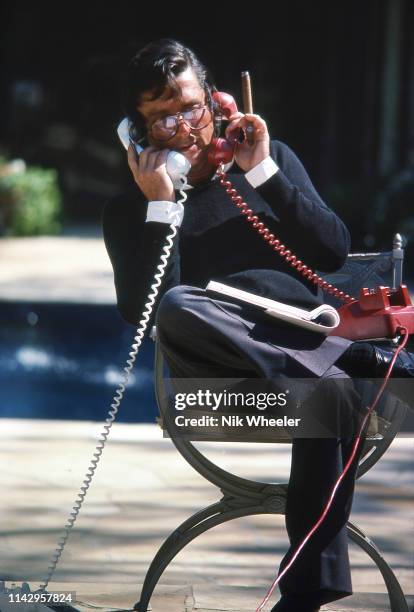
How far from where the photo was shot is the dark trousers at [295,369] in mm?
2846

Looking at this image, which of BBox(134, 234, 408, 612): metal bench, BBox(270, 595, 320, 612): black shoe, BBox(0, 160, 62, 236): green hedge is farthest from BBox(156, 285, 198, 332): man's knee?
BBox(0, 160, 62, 236): green hedge

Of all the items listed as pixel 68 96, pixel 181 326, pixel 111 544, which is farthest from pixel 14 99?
pixel 181 326

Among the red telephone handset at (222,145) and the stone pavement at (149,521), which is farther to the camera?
the stone pavement at (149,521)

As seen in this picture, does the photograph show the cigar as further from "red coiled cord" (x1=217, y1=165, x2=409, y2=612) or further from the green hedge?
the green hedge

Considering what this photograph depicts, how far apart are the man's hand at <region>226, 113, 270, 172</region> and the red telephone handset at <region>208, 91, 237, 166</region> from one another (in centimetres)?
2

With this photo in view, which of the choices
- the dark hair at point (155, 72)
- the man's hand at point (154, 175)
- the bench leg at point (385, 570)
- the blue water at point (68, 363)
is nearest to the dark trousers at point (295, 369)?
the bench leg at point (385, 570)

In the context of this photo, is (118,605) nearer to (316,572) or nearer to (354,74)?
(316,572)

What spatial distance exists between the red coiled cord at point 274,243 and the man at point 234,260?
0.03 m

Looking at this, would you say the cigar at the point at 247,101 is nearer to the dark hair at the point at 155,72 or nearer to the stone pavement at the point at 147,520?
the dark hair at the point at 155,72

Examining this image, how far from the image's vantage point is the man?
2.87 metres

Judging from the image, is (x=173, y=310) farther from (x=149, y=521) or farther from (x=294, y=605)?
(x=149, y=521)

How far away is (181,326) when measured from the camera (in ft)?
9.32

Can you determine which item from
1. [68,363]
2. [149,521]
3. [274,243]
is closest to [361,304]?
[274,243]

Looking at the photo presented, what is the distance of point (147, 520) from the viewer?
14.3 ft
